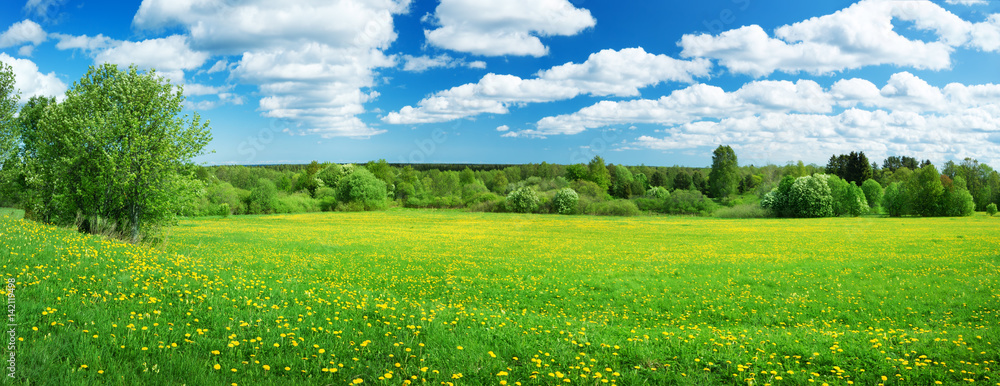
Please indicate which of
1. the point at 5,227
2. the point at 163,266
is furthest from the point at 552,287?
the point at 5,227

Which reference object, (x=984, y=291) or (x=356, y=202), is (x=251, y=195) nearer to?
(x=356, y=202)

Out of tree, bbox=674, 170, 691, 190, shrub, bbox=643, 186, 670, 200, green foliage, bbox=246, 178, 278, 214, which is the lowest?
green foliage, bbox=246, 178, 278, 214

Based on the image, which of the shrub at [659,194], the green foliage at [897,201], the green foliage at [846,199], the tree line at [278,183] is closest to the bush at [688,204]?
the tree line at [278,183]

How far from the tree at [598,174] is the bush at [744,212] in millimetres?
39327

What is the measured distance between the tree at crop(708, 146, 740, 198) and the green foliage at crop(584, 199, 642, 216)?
4176 centimetres

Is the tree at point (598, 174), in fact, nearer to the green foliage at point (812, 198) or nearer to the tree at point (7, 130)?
the green foliage at point (812, 198)

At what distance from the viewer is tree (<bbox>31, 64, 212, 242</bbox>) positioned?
80.3ft

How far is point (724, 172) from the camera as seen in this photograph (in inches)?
4692

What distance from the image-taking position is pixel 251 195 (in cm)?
8881

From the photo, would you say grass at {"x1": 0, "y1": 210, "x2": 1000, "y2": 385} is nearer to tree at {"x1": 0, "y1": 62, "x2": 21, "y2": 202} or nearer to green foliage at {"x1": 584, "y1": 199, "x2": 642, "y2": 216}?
tree at {"x1": 0, "y1": 62, "x2": 21, "y2": 202}

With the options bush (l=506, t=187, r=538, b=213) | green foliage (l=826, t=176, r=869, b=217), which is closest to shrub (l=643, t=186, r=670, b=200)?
bush (l=506, t=187, r=538, b=213)

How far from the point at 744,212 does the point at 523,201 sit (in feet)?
123

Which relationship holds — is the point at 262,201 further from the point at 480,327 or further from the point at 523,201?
the point at 480,327

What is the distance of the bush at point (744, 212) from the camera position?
272 ft
